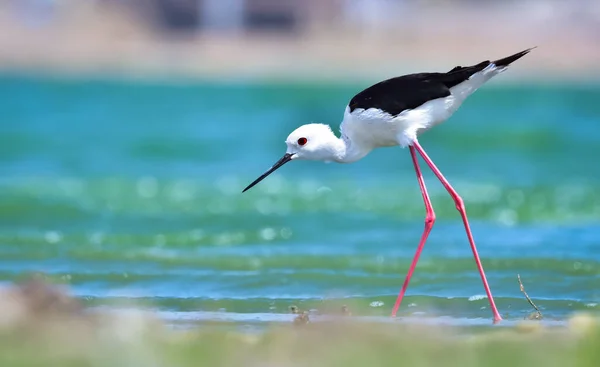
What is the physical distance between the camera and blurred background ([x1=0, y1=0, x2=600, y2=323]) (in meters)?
8.43

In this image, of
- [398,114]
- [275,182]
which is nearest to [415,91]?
[398,114]

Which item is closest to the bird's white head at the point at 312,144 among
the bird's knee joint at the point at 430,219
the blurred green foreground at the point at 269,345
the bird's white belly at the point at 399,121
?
the bird's white belly at the point at 399,121

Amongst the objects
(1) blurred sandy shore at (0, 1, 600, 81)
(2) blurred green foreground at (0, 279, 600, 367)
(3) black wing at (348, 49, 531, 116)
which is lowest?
(2) blurred green foreground at (0, 279, 600, 367)

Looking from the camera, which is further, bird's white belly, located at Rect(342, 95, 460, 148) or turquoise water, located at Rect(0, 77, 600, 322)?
turquoise water, located at Rect(0, 77, 600, 322)

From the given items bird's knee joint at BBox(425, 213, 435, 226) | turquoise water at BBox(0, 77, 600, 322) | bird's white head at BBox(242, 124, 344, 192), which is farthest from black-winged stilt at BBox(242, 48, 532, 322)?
turquoise water at BBox(0, 77, 600, 322)

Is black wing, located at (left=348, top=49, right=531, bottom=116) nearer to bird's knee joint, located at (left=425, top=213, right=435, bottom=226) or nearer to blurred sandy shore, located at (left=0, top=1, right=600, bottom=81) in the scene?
bird's knee joint, located at (left=425, top=213, right=435, bottom=226)

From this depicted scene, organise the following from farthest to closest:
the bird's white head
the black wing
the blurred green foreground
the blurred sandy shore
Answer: the blurred sandy shore < the bird's white head < the black wing < the blurred green foreground

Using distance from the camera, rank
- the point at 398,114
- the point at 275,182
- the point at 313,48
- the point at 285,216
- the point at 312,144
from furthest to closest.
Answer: the point at 313,48 < the point at 275,182 < the point at 285,216 < the point at 312,144 < the point at 398,114

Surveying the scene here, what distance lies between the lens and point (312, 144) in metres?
7.20

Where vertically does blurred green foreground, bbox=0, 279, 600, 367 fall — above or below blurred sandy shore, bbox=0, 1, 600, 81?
below

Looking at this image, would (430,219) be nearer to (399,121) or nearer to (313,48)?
(399,121)

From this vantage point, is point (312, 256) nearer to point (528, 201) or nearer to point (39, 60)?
point (528, 201)

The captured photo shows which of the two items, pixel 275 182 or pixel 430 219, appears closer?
pixel 430 219

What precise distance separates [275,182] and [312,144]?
31.2 ft
